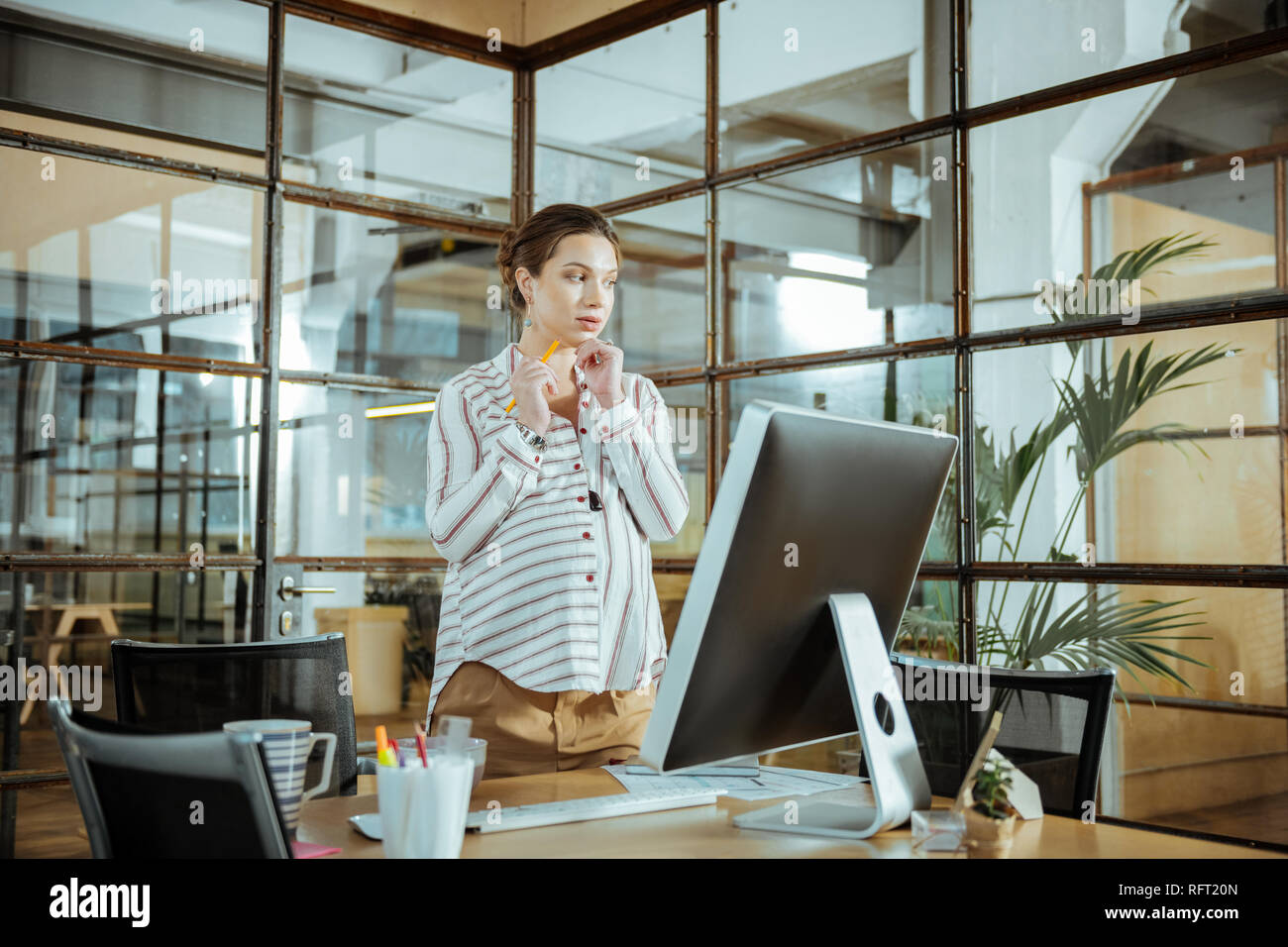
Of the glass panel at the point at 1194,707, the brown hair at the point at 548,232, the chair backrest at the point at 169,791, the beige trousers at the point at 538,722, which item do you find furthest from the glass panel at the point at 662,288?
the chair backrest at the point at 169,791

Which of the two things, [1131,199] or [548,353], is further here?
[1131,199]

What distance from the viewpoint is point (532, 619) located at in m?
1.70

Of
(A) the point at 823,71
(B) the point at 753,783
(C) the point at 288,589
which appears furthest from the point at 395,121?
(B) the point at 753,783

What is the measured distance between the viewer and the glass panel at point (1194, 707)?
233 cm

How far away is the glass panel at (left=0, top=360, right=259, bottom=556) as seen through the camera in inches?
116

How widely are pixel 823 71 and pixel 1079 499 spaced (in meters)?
1.39

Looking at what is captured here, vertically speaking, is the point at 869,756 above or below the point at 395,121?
below

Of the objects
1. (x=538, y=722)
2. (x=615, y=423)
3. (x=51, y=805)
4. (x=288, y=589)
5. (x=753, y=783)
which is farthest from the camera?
(x=288, y=589)

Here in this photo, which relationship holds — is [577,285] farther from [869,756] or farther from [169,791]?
[169,791]

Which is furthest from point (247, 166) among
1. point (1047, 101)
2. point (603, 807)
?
point (603, 807)

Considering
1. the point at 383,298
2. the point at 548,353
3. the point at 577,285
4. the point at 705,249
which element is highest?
the point at 705,249

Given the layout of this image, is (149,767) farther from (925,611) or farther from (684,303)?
(684,303)

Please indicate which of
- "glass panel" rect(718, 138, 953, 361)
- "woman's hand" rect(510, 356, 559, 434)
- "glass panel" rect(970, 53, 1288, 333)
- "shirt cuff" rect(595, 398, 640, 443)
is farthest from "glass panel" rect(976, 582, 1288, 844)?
"woman's hand" rect(510, 356, 559, 434)

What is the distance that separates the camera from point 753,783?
1551 mm
